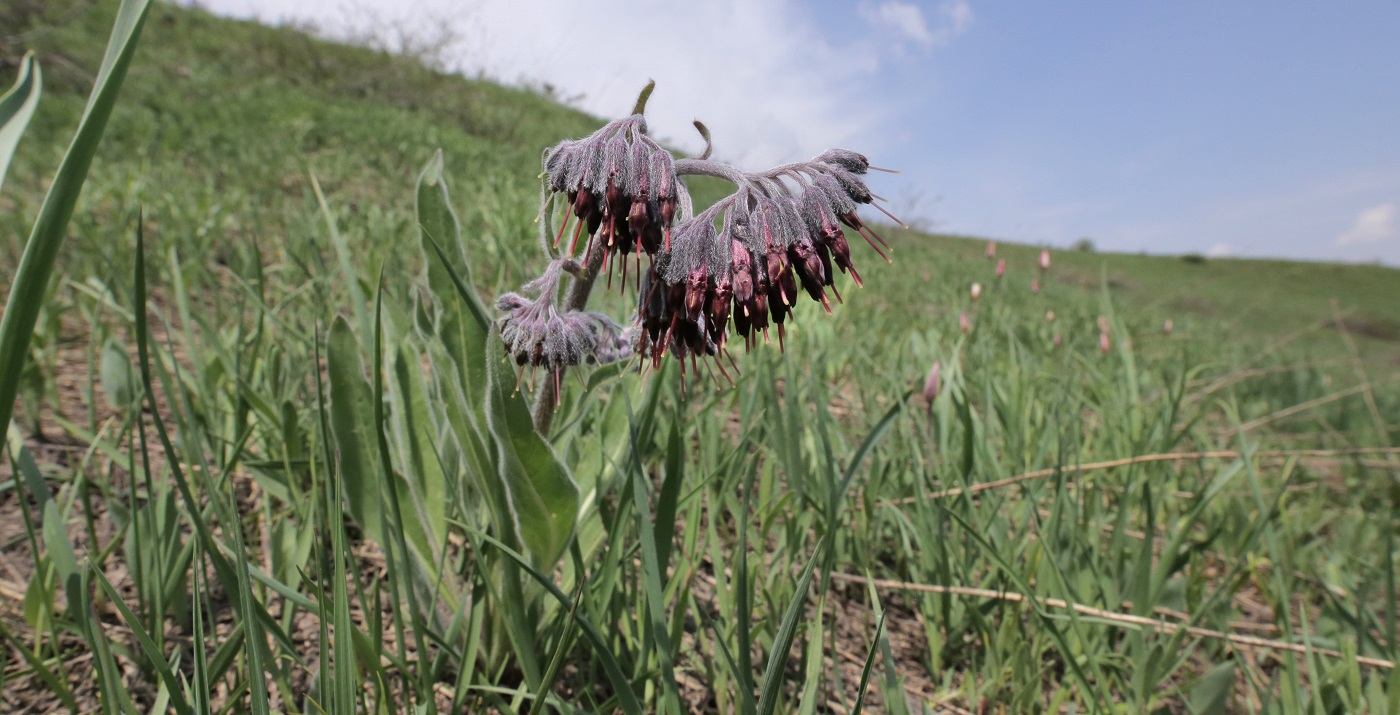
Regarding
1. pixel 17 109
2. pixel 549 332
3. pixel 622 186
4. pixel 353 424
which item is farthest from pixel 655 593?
pixel 17 109

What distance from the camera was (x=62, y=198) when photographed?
77cm

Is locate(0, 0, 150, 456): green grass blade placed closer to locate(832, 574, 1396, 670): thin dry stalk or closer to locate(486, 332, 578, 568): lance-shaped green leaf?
locate(486, 332, 578, 568): lance-shaped green leaf

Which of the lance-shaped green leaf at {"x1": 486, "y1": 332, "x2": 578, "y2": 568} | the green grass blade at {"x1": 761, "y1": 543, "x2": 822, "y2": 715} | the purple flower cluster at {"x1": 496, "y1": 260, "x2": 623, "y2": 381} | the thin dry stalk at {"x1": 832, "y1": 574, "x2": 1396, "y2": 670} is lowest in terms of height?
the thin dry stalk at {"x1": 832, "y1": 574, "x2": 1396, "y2": 670}

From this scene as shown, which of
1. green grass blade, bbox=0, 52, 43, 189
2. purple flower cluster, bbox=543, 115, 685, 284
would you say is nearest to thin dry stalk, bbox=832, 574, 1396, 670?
purple flower cluster, bbox=543, 115, 685, 284

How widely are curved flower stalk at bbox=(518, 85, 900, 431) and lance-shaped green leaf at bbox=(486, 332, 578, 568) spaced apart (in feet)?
0.73

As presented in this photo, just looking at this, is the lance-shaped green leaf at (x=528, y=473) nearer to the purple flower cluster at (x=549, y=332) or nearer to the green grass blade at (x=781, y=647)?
the purple flower cluster at (x=549, y=332)

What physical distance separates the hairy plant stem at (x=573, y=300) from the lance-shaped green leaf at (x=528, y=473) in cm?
5

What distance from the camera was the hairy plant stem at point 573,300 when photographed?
4.15ft

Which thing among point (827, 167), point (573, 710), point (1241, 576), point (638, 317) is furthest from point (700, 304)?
point (1241, 576)

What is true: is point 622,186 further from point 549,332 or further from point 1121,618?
point 1121,618

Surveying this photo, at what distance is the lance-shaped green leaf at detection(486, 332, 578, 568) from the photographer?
1151mm

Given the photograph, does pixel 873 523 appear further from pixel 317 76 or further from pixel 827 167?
pixel 317 76

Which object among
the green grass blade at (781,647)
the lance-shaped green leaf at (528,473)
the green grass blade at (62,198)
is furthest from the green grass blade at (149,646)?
the green grass blade at (781,647)

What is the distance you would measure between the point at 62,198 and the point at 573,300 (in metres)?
0.71
